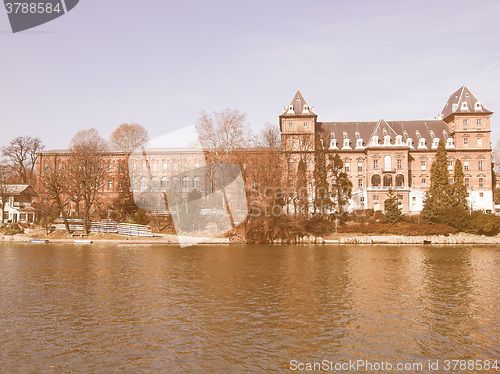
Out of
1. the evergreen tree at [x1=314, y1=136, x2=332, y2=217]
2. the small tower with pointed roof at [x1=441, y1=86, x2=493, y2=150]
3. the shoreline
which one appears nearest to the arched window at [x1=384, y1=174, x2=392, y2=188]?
the small tower with pointed roof at [x1=441, y1=86, x2=493, y2=150]

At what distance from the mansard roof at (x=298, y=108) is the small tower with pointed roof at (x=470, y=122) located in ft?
89.8

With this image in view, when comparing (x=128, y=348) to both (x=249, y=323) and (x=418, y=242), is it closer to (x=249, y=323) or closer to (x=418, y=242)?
(x=249, y=323)

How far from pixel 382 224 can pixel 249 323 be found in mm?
41687

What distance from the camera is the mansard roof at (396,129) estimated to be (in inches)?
3095

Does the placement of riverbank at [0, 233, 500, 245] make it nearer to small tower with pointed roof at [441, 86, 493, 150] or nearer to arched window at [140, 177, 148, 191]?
arched window at [140, 177, 148, 191]

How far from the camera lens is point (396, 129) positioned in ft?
262

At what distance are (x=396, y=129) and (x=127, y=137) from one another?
5602 centimetres

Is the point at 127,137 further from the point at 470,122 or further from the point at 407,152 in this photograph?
the point at 470,122

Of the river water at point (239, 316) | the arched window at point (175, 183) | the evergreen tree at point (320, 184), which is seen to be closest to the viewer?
the river water at point (239, 316)

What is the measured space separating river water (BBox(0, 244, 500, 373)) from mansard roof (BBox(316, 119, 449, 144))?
52.6 metres

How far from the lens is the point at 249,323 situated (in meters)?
15.6

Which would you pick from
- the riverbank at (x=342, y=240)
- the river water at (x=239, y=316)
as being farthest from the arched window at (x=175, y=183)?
the river water at (x=239, y=316)

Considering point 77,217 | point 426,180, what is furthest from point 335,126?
point 77,217

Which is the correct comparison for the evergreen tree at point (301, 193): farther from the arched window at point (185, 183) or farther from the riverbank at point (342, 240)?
the arched window at point (185, 183)
